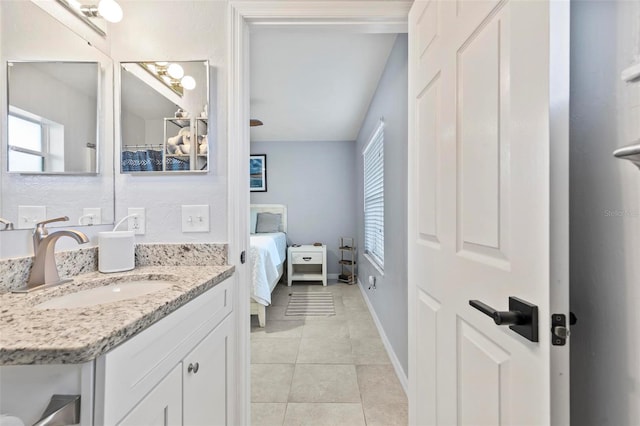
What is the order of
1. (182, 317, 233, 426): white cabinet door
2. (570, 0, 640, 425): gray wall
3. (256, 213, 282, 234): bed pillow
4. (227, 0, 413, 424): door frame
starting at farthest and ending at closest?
(256, 213, 282, 234): bed pillow → (227, 0, 413, 424): door frame → (182, 317, 233, 426): white cabinet door → (570, 0, 640, 425): gray wall

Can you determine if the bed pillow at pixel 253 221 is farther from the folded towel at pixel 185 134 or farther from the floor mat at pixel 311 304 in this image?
the folded towel at pixel 185 134

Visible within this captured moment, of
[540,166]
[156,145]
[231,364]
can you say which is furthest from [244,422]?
[540,166]

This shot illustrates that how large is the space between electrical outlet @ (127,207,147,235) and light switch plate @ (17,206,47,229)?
0.32 meters

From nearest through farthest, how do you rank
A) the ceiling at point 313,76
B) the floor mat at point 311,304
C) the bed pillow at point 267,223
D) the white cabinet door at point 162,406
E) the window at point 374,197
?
the white cabinet door at point 162,406
the ceiling at point 313,76
the window at point 374,197
the floor mat at point 311,304
the bed pillow at point 267,223

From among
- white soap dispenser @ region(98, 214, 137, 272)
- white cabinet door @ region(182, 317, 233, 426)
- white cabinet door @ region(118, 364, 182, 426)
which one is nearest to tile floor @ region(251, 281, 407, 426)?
white cabinet door @ region(182, 317, 233, 426)

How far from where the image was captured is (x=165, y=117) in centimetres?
133

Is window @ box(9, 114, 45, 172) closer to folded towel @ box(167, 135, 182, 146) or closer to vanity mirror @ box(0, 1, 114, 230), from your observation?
vanity mirror @ box(0, 1, 114, 230)

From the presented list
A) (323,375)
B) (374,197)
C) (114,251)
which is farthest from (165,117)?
(374,197)

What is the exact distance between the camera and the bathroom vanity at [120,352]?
1.68ft

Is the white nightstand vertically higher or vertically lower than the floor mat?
higher

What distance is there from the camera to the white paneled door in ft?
1.66

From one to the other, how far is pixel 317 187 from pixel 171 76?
3.56 m

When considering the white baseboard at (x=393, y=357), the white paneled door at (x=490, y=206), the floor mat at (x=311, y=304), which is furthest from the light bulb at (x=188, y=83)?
the floor mat at (x=311, y=304)

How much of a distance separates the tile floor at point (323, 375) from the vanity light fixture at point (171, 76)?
177cm
